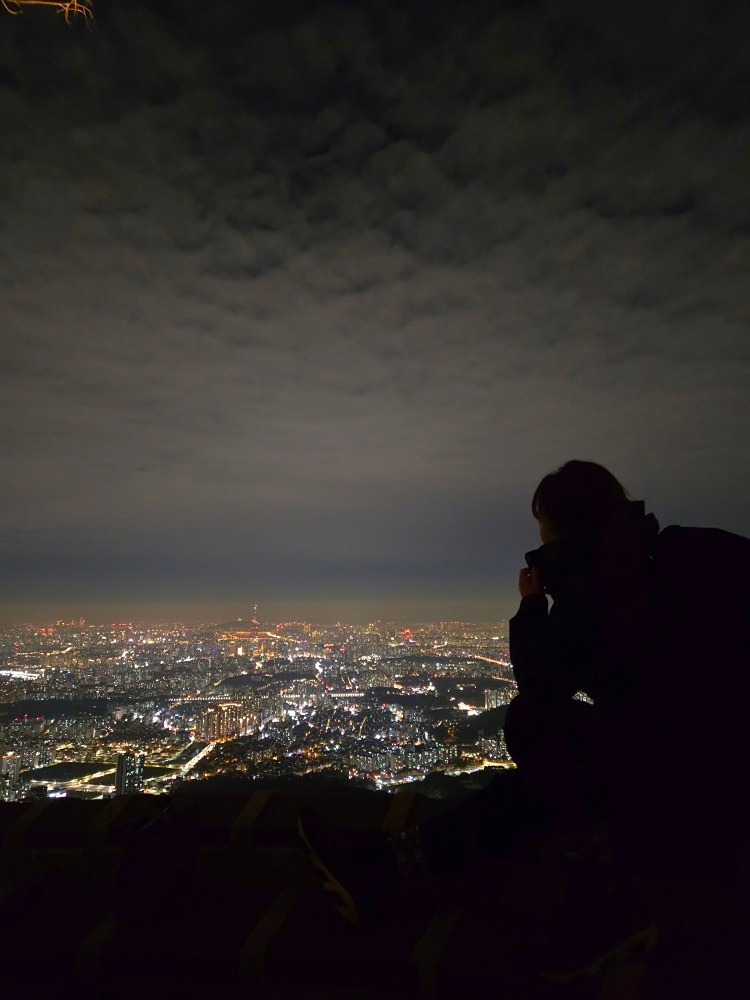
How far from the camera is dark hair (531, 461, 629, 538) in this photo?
182 centimetres

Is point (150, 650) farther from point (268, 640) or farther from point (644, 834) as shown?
point (644, 834)

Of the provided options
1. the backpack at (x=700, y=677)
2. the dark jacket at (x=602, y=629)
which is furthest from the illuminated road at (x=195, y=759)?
the backpack at (x=700, y=677)

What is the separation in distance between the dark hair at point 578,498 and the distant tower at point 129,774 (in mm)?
4144

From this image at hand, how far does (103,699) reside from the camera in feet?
38.5

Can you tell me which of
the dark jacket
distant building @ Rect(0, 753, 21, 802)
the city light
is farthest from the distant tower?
the dark jacket

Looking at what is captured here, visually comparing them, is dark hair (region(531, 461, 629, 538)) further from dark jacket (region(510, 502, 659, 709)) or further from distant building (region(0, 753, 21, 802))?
distant building (region(0, 753, 21, 802))

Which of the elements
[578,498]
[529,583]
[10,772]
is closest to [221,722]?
[10,772]

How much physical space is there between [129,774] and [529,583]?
5152 mm

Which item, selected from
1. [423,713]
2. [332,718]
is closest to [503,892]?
[423,713]

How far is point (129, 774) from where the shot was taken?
5.16 m

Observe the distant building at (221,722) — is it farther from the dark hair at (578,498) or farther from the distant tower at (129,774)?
the dark hair at (578,498)

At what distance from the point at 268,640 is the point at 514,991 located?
1976 centimetres

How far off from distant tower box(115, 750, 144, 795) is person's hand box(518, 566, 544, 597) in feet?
12.8

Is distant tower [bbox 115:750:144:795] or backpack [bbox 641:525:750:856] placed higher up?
backpack [bbox 641:525:750:856]
